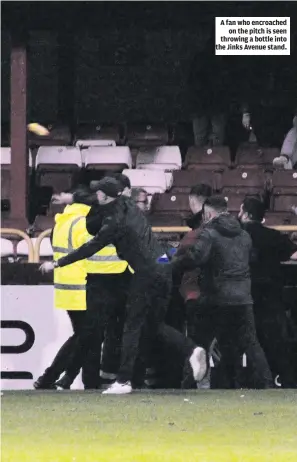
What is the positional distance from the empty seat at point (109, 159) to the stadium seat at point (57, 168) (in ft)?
0.40

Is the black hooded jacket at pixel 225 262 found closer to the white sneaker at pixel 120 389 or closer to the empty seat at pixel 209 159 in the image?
the white sneaker at pixel 120 389

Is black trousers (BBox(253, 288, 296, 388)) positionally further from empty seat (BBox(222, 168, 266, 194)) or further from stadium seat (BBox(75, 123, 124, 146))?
stadium seat (BBox(75, 123, 124, 146))

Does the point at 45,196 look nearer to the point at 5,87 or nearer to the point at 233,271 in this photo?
the point at 5,87

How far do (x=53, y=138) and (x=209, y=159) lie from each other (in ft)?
6.47

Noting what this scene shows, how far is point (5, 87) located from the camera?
1980 cm

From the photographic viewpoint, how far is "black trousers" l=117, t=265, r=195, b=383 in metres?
10.9

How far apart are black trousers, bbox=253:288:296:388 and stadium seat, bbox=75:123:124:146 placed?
5606 mm

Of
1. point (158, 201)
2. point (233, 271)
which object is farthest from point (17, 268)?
point (158, 201)

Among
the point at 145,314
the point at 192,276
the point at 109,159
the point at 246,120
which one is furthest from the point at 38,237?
the point at 246,120

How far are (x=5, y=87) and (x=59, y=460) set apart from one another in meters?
12.5

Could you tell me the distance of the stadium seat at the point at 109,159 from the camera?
55.9 ft

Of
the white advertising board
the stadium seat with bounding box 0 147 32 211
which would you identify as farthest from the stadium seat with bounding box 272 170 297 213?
the white advertising board

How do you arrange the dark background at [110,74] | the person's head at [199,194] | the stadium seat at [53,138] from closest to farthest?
→ the person's head at [199,194]
the stadium seat at [53,138]
the dark background at [110,74]

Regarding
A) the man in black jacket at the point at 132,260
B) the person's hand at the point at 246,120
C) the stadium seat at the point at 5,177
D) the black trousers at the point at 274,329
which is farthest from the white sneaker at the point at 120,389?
the person's hand at the point at 246,120
